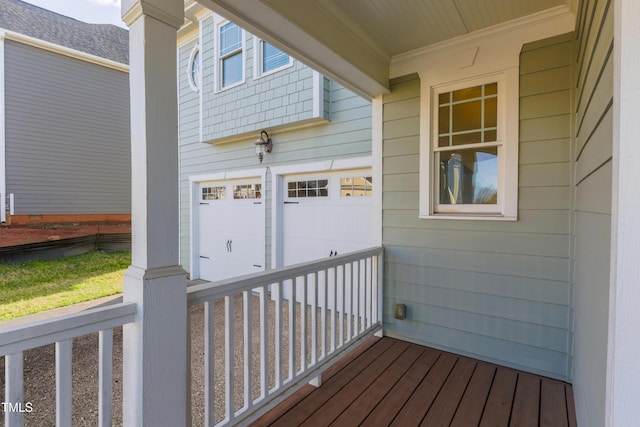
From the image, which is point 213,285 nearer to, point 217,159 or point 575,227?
point 575,227

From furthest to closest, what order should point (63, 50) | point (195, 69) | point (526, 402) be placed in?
point (63, 50) < point (195, 69) < point (526, 402)

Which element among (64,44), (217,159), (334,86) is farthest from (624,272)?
(64,44)

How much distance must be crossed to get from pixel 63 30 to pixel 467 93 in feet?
37.9

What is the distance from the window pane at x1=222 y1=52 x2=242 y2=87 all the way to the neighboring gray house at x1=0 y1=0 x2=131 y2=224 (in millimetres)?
5887

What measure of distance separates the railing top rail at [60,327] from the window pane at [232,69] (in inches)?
175

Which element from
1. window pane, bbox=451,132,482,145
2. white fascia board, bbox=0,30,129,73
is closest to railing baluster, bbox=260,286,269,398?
window pane, bbox=451,132,482,145

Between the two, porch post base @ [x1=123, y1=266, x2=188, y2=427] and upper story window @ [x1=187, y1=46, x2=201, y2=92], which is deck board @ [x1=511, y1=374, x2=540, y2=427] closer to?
porch post base @ [x1=123, y1=266, x2=188, y2=427]

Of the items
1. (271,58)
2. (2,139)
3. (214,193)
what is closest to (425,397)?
(271,58)

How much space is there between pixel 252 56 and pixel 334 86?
4.98ft

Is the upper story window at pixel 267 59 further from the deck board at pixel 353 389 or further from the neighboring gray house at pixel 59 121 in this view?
the neighboring gray house at pixel 59 121

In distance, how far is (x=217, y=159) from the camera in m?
5.46

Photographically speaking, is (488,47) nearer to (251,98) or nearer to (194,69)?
(251,98)

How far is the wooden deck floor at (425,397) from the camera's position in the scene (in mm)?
1932

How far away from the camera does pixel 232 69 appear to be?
5.05 metres
